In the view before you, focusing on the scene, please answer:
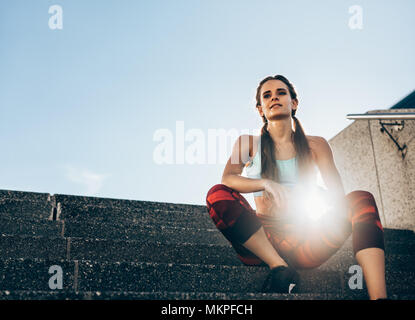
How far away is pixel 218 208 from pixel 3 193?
2.41 meters

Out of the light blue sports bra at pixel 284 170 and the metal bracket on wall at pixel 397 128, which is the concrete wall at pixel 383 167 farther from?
the light blue sports bra at pixel 284 170

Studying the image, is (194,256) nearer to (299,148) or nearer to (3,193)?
(299,148)

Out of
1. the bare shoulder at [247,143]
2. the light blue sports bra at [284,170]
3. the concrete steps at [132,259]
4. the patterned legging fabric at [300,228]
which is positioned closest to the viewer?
the patterned legging fabric at [300,228]

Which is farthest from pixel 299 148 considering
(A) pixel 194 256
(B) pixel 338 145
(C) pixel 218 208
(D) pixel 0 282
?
(B) pixel 338 145

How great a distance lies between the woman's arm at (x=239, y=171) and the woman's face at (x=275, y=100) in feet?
0.70

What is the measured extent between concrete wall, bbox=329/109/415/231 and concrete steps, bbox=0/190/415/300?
920mm

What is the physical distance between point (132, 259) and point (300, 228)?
1129 millimetres

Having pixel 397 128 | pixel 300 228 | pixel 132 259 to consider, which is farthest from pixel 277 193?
pixel 397 128

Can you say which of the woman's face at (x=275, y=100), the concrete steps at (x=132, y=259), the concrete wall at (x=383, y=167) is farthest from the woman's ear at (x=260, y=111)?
the concrete wall at (x=383, y=167)

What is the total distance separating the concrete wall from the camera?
4.93 metres

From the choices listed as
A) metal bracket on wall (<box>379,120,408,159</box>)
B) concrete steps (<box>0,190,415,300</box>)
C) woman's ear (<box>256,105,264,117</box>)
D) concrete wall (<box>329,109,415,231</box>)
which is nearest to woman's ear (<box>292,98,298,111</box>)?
woman's ear (<box>256,105,264,117</box>)

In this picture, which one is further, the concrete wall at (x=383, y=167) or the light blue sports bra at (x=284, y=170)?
the concrete wall at (x=383, y=167)

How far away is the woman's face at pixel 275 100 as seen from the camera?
291cm

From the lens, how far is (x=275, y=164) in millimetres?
2811
